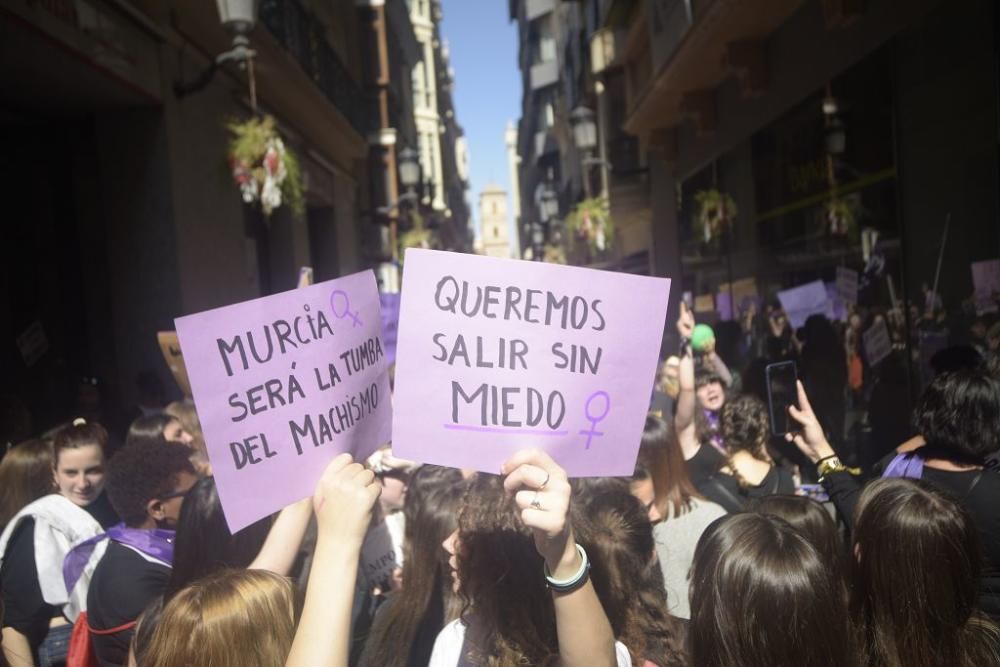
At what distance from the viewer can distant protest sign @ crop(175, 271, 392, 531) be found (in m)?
2.10

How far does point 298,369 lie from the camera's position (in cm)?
224

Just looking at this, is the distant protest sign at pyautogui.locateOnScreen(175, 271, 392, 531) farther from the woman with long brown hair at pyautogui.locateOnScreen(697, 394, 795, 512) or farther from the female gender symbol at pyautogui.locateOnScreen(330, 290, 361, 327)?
A: the woman with long brown hair at pyautogui.locateOnScreen(697, 394, 795, 512)

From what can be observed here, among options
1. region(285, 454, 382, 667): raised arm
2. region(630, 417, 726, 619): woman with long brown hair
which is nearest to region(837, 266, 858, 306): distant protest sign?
region(630, 417, 726, 619): woman with long brown hair

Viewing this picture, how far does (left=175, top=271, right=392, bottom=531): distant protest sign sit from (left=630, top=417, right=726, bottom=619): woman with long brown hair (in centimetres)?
148

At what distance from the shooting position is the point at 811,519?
8.82 ft

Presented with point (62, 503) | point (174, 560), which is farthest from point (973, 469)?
point (62, 503)

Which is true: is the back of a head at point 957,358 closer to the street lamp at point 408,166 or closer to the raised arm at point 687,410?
the raised arm at point 687,410

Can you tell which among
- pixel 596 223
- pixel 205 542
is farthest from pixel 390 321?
pixel 596 223

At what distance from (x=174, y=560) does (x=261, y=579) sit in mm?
761

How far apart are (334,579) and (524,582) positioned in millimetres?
540

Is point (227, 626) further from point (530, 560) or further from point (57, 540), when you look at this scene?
point (57, 540)

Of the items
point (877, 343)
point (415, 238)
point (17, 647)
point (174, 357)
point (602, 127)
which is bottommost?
point (17, 647)

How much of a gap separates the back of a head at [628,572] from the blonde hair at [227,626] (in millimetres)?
815

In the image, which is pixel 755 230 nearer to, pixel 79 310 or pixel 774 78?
pixel 774 78
